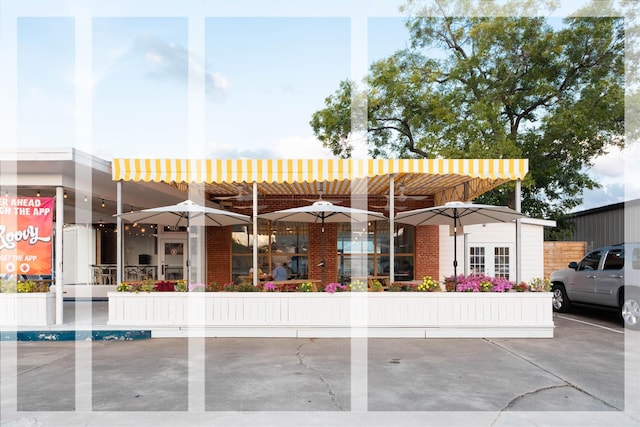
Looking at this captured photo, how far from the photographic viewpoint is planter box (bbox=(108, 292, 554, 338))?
340 inches

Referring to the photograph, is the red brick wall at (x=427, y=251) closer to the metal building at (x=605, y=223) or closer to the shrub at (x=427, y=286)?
the shrub at (x=427, y=286)

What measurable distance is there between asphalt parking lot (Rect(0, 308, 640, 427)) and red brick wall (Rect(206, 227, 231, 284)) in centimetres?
584

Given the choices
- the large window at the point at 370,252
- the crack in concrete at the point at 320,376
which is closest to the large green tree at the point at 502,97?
the large window at the point at 370,252

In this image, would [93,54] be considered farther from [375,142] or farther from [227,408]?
[375,142]

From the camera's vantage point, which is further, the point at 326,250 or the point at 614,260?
the point at 326,250

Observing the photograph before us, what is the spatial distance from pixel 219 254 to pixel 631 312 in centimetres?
1076

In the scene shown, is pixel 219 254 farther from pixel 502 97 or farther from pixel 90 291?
pixel 502 97

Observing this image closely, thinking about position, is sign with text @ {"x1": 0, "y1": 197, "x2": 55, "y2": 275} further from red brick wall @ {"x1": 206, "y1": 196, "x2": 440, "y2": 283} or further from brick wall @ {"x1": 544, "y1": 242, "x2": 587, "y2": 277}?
brick wall @ {"x1": 544, "y1": 242, "x2": 587, "y2": 277}

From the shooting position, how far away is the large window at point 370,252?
1435 cm

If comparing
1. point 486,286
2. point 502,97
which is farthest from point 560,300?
point 502,97

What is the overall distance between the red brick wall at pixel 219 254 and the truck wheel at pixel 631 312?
33.9 feet

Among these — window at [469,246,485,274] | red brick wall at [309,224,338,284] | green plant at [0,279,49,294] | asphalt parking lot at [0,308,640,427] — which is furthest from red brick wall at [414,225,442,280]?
green plant at [0,279,49,294]

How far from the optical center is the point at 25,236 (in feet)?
29.5
